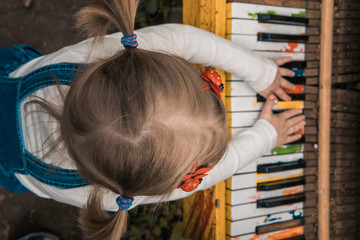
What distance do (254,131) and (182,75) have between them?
2.44 feet

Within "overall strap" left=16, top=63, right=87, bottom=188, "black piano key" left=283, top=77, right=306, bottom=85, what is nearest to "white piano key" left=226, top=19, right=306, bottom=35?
"black piano key" left=283, top=77, right=306, bottom=85

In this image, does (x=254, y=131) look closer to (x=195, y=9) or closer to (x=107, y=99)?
(x=195, y=9)

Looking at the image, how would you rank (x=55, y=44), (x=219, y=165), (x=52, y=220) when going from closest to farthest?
1. (x=219, y=165)
2. (x=55, y=44)
3. (x=52, y=220)

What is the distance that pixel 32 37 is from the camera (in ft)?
6.66

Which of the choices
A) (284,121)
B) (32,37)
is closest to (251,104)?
(284,121)

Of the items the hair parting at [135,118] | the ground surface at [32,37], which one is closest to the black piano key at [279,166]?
the hair parting at [135,118]

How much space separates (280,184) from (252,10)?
3.00ft

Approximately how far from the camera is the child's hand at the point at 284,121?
1.59 meters

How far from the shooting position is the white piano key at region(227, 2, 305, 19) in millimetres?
1507

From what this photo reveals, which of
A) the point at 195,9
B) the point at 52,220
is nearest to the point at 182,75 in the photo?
the point at 195,9

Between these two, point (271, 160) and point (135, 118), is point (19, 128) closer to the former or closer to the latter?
point (135, 118)

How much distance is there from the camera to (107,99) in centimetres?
83

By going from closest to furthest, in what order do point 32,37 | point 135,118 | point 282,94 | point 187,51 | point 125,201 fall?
point 135,118
point 125,201
point 187,51
point 282,94
point 32,37

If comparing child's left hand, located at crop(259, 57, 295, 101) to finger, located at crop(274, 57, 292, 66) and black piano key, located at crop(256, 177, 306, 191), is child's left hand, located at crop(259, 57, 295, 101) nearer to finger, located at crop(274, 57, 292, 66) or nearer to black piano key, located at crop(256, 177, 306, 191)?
finger, located at crop(274, 57, 292, 66)
